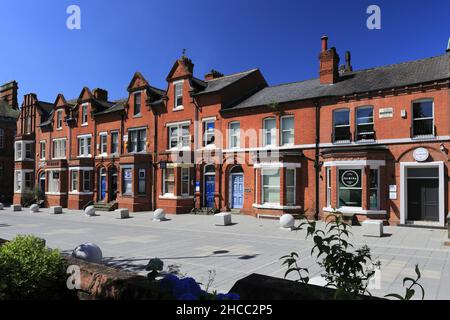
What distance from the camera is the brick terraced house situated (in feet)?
56.3

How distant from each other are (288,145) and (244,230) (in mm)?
7297

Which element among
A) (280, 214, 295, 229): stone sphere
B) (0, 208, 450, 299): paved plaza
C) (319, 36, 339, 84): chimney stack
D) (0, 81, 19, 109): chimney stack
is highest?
(0, 81, 19, 109): chimney stack

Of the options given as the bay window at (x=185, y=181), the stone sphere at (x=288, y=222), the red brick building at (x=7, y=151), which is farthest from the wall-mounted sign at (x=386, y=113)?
the red brick building at (x=7, y=151)

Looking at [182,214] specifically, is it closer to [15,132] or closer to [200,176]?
[200,176]

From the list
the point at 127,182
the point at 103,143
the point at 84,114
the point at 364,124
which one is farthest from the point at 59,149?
the point at 364,124

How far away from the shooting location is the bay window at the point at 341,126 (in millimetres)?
19156

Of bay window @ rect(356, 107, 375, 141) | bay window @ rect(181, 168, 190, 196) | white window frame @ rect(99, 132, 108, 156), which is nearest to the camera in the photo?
bay window @ rect(356, 107, 375, 141)

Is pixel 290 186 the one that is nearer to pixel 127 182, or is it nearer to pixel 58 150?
pixel 127 182

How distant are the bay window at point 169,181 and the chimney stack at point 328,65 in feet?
41.6

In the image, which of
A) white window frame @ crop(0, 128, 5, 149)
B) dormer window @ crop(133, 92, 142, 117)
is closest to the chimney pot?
dormer window @ crop(133, 92, 142, 117)

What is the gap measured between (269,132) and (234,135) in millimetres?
2595

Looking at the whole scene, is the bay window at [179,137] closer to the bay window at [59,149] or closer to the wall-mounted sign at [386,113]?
the wall-mounted sign at [386,113]

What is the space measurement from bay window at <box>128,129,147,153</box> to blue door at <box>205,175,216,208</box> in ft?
23.3

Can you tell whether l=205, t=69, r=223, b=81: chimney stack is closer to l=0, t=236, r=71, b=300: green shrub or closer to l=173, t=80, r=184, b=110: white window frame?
l=173, t=80, r=184, b=110: white window frame
